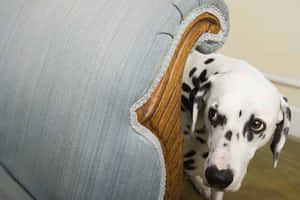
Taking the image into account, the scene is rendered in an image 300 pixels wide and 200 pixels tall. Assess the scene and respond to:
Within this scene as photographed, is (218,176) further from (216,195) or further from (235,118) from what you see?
(216,195)

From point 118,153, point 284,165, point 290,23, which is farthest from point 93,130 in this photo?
point 290,23

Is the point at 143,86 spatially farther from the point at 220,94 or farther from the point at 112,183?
the point at 220,94

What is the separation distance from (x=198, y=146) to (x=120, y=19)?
74cm

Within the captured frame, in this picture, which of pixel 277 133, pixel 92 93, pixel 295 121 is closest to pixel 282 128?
pixel 277 133

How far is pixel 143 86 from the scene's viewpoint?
0.52 metres

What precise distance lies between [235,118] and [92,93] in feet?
1.77

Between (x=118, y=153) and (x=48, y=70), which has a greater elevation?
(x=48, y=70)

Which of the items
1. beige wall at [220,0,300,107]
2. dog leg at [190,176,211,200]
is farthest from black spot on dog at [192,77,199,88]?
beige wall at [220,0,300,107]

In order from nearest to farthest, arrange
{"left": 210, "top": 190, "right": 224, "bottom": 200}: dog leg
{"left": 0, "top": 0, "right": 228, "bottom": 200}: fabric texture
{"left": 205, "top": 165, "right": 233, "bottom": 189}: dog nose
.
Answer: {"left": 0, "top": 0, "right": 228, "bottom": 200}: fabric texture < {"left": 205, "top": 165, "right": 233, "bottom": 189}: dog nose < {"left": 210, "top": 190, "right": 224, "bottom": 200}: dog leg

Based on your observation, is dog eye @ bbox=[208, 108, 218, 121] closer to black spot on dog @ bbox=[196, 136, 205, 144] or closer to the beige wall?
black spot on dog @ bbox=[196, 136, 205, 144]

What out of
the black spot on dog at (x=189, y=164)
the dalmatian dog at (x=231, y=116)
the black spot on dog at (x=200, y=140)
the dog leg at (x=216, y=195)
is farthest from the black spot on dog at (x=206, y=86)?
the dog leg at (x=216, y=195)

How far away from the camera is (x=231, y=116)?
912mm

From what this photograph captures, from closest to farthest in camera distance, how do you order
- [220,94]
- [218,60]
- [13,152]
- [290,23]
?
[13,152] < [220,94] < [218,60] < [290,23]

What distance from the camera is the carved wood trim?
1.78 feet
